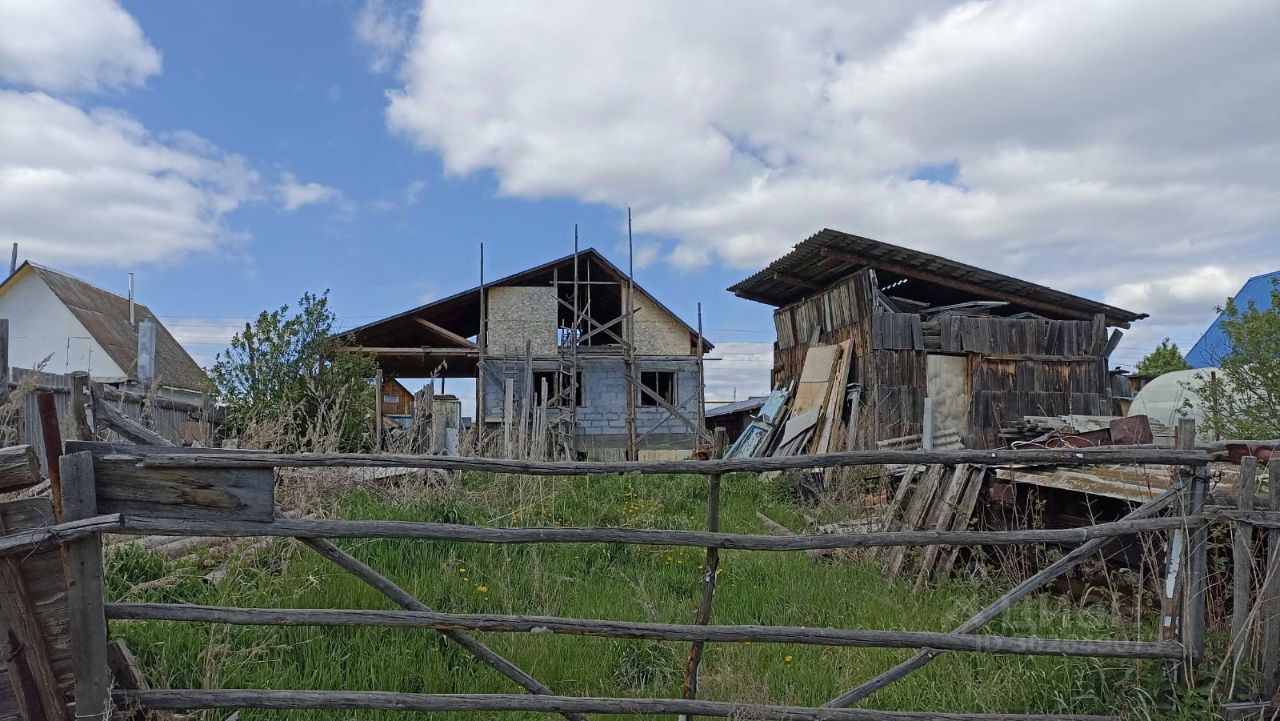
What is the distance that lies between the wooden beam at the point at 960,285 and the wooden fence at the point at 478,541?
457 inches

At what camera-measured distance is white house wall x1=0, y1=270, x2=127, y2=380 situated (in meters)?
22.9

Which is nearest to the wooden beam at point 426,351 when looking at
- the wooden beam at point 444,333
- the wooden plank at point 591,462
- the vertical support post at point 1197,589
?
the wooden beam at point 444,333

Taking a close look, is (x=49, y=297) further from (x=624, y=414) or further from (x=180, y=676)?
(x=180, y=676)

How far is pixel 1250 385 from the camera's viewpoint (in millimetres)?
9336

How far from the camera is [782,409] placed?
17516 millimetres

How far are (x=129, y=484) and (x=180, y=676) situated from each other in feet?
5.06

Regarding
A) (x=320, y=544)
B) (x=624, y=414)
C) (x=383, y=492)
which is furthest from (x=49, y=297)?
(x=320, y=544)

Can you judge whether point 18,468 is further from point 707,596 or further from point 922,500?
point 922,500

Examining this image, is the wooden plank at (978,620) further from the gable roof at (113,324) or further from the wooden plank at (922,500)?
the gable roof at (113,324)

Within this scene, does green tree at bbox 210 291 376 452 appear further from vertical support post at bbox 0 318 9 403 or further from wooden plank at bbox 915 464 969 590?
wooden plank at bbox 915 464 969 590

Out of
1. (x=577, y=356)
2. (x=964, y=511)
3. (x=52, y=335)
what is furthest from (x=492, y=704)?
(x=52, y=335)

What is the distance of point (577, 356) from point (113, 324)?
1535cm

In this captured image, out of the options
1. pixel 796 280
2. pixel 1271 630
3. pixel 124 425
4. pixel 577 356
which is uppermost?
pixel 796 280

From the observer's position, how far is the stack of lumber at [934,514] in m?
6.76
